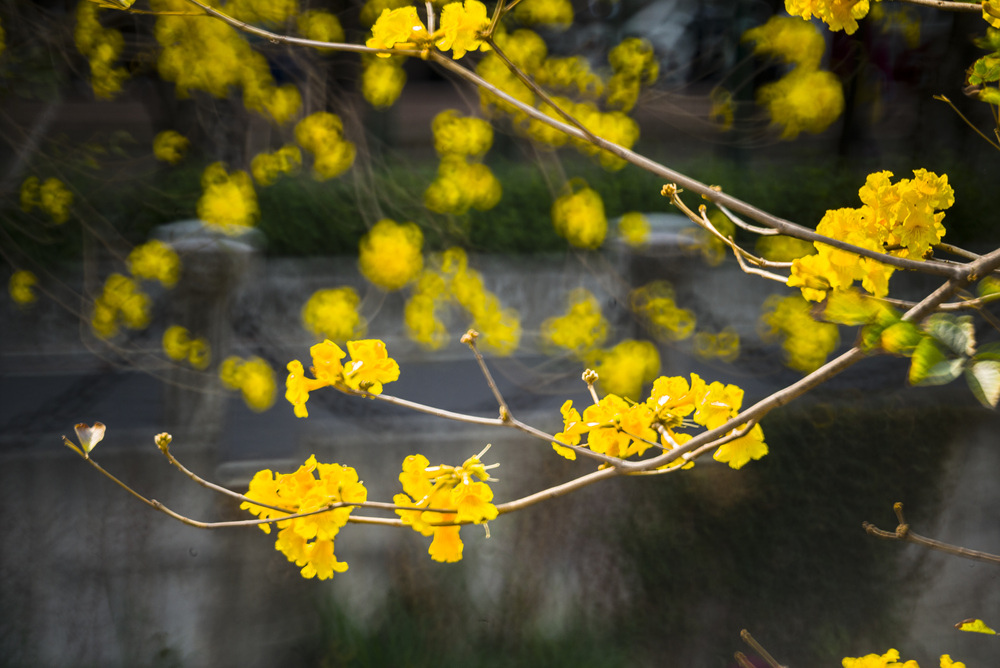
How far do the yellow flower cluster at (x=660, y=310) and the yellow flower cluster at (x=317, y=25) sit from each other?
811 millimetres

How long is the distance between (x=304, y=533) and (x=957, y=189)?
1.73 meters

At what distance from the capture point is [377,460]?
152cm

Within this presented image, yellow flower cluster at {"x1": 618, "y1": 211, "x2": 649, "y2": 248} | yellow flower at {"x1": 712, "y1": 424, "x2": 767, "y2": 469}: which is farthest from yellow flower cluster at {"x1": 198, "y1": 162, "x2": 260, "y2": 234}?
yellow flower at {"x1": 712, "y1": 424, "x2": 767, "y2": 469}

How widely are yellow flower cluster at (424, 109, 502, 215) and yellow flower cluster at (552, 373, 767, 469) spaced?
105 cm

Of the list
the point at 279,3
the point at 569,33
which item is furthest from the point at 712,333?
the point at 279,3

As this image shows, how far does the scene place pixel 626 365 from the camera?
1.56 meters

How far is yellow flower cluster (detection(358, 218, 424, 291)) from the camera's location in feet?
5.10

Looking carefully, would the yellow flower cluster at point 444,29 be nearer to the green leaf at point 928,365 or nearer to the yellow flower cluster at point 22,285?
the green leaf at point 928,365

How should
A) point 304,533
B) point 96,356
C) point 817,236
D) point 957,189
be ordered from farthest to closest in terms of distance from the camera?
point 957,189, point 96,356, point 304,533, point 817,236

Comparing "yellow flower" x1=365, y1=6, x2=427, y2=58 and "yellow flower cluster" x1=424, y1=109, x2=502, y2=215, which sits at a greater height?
"yellow flower" x1=365, y1=6, x2=427, y2=58

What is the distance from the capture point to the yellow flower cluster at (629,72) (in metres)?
1.61

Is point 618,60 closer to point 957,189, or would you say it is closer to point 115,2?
point 957,189

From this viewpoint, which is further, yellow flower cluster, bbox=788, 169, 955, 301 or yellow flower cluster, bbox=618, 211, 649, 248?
yellow flower cluster, bbox=618, 211, 649, 248

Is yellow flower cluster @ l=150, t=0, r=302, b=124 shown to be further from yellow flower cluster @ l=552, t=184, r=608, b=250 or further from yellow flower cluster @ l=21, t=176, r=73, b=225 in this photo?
yellow flower cluster @ l=552, t=184, r=608, b=250
